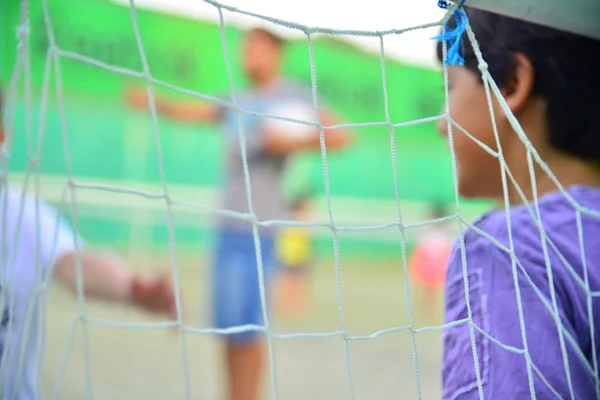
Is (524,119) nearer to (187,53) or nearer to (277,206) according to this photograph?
(277,206)

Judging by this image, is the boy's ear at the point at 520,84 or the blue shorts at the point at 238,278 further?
the blue shorts at the point at 238,278

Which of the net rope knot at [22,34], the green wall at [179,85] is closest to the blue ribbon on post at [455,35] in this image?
the net rope knot at [22,34]

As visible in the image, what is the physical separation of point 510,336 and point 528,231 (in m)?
0.09

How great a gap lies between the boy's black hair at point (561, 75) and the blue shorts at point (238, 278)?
113cm

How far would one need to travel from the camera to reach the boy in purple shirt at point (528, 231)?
0.45 m

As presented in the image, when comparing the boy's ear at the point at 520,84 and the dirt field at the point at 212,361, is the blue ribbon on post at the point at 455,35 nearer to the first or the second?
the boy's ear at the point at 520,84

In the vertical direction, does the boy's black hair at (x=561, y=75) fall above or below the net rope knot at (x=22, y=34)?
below

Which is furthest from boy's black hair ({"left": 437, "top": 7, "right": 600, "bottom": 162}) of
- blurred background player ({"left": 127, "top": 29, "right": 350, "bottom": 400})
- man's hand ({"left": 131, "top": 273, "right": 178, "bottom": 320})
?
blurred background player ({"left": 127, "top": 29, "right": 350, "bottom": 400})

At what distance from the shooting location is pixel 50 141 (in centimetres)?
455

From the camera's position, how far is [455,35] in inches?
19.4

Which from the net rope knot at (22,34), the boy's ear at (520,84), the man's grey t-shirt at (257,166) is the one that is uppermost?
the man's grey t-shirt at (257,166)

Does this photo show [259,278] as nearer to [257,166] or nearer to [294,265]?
[257,166]

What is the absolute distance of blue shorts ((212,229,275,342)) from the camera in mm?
1640

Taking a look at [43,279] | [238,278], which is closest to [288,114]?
[238,278]
